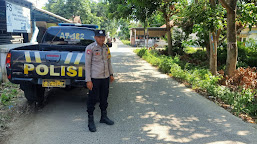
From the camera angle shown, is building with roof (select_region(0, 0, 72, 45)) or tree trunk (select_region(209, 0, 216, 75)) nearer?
tree trunk (select_region(209, 0, 216, 75))

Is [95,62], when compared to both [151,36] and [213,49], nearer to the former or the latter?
[213,49]

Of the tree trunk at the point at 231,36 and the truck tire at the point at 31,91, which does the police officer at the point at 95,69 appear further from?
the tree trunk at the point at 231,36

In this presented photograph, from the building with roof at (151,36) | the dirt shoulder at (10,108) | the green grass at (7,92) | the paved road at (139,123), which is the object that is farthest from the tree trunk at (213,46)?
the building with roof at (151,36)

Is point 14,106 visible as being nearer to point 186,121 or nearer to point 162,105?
point 162,105

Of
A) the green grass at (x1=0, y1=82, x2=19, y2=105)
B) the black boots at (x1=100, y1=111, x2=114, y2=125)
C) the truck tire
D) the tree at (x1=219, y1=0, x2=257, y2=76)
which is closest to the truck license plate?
the truck tire

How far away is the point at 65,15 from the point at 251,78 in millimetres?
27937

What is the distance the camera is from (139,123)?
4793 mm

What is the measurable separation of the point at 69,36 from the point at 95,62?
2645 millimetres

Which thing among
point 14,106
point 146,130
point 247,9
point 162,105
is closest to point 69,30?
point 14,106

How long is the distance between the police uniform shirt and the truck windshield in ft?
7.72

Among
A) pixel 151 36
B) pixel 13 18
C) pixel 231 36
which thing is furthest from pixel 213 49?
pixel 151 36

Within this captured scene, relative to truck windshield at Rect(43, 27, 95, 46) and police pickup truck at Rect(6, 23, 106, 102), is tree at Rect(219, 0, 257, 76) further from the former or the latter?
police pickup truck at Rect(6, 23, 106, 102)

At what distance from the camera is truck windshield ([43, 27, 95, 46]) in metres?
6.66

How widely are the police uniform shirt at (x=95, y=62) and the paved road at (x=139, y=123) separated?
3.44 feet
